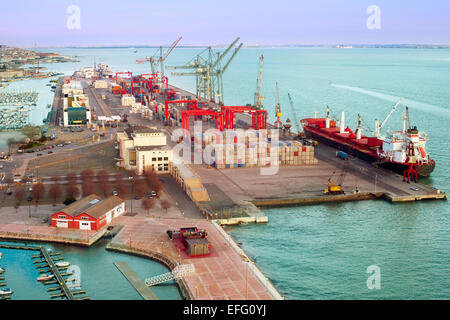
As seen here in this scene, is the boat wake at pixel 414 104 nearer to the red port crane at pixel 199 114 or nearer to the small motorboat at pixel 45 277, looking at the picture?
the red port crane at pixel 199 114

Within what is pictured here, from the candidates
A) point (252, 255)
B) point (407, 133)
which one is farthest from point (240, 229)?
point (407, 133)

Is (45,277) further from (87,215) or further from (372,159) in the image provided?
(372,159)

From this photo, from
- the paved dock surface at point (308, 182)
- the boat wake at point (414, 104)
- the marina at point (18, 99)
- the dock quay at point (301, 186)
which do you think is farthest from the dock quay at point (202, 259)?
the marina at point (18, 99)

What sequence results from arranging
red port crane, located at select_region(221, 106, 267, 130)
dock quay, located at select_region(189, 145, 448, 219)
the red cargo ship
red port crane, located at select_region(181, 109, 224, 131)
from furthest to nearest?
red port crane, located at select_region(221, 106, 267, 130) → red port crane, located at select_region(181, 109, 224, 131) → the red cargo ship → dock quay, located at select_region(189, 145, 448, 219)

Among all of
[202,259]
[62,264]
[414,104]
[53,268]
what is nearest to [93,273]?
[62,264]

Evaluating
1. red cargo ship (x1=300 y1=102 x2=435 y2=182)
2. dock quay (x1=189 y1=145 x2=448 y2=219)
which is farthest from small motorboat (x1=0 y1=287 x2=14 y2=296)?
red cargo ship (x1=300 y1=102 x2=435 y2=182)

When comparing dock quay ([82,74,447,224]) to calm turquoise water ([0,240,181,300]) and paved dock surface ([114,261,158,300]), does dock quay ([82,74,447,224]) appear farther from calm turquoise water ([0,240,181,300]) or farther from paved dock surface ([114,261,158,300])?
paved dock surface ([114,261,158,300])
